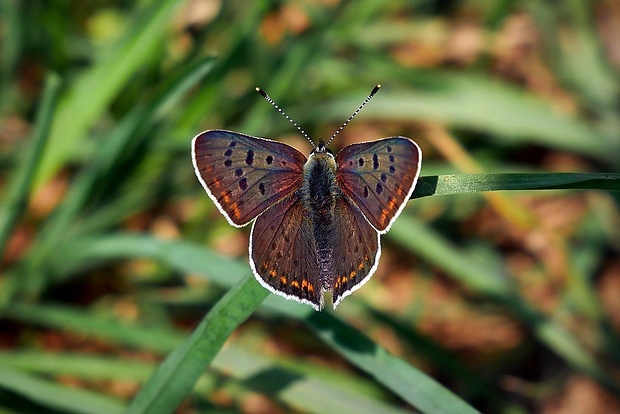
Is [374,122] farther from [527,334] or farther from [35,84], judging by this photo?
[35,84]

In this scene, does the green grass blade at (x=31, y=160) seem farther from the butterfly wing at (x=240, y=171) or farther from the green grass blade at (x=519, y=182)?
the green grass blade at (x=519, y=182)

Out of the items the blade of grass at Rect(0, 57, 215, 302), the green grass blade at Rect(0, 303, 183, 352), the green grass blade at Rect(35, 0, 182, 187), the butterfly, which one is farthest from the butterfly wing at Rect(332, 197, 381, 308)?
the green grass blade at Rect(35, 0, 182, 187)

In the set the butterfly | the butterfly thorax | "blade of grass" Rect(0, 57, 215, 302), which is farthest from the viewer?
"blade of grass" Rect(0, 57, 215, 302)

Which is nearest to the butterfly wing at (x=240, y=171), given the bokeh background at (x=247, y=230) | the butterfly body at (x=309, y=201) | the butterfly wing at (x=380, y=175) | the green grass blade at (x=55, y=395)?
the butterfly body at (x=309, y=201)

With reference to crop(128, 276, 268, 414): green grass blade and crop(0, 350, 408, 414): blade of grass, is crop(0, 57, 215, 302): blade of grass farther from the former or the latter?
crop(128, 276, 268, 414): green grass blade

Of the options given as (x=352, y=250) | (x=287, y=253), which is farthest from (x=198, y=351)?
(x=352, y=250)
